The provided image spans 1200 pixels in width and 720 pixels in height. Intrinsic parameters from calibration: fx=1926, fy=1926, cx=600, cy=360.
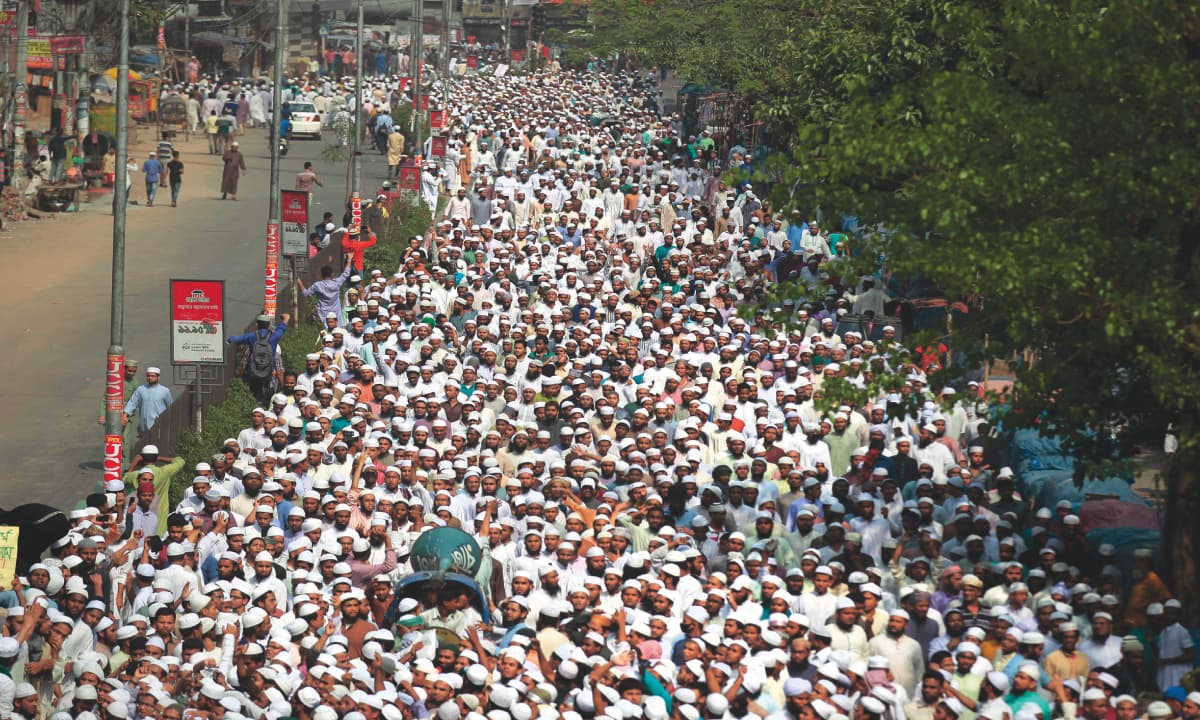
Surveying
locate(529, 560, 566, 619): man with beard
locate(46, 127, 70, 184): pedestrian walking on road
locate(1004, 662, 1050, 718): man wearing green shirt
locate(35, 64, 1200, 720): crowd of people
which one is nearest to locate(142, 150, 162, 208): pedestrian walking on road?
locate(46, 127, 70, 184): pedestrian walking on road

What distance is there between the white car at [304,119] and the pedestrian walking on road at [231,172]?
12.0 m

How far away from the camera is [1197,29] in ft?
44.9

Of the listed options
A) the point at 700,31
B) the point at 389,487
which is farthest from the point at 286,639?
the point at 700,31

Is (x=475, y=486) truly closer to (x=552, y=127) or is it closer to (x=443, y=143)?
(x=443, y=143)

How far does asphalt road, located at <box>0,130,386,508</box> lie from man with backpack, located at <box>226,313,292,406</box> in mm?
1849

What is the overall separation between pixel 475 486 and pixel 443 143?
75.6 ft

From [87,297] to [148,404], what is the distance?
11471 millimetres

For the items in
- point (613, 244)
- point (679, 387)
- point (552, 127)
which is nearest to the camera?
point (679, 387)

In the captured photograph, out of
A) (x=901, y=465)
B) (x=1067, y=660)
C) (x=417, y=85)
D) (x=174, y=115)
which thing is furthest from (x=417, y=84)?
(x=1067, y=660)

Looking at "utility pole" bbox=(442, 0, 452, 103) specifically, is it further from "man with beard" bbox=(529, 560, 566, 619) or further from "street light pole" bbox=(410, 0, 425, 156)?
"man with beard" bbox=(529, 560, 566, 619)

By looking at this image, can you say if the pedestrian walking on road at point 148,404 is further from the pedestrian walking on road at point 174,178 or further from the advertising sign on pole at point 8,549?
the pedestrian walking on road at point 174,178

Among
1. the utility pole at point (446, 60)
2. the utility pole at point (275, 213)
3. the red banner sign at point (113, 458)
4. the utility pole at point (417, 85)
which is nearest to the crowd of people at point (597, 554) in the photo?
the red banner sign at point (113, 458)

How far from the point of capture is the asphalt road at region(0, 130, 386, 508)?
21.2 m

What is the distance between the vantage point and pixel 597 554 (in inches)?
574
